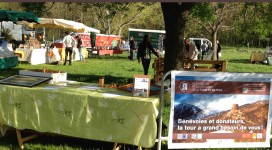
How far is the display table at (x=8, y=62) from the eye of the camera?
15908 millimetres

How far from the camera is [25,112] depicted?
5395mm

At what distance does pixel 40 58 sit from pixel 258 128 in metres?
16.5

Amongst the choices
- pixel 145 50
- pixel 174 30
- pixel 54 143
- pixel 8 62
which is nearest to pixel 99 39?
pixel 8 62

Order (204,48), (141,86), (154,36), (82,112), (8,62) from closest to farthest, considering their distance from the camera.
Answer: (141,86)
(82,112)
(8,62)
(204,48)
(154,36)

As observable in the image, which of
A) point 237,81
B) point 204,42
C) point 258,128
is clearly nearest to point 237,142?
point 258,128

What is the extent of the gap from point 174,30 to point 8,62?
9.65 m

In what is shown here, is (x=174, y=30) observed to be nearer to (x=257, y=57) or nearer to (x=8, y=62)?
(x=8, y=62)

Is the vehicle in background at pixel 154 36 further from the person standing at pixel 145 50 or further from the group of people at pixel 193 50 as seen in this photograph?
the person standing at pixel 145 50

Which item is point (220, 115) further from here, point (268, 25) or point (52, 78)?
point (268, 25)

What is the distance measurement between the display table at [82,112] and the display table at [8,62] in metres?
11.0

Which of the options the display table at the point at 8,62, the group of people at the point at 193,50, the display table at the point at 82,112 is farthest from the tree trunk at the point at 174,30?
the display table at the point at 8,62

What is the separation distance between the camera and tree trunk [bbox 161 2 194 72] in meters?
9.20

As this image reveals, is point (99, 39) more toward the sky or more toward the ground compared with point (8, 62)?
more toward the sky

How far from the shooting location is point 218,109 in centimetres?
469
